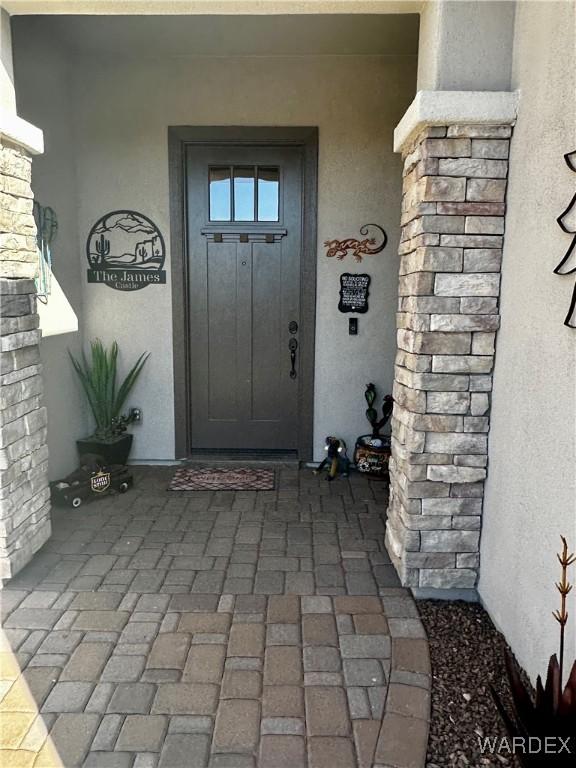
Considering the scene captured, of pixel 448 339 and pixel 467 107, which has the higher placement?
pixel 467 107

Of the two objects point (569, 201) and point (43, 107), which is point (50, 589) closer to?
point (569, 201)

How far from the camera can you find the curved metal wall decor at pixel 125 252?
4.08 m

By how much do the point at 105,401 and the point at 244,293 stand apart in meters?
1.30

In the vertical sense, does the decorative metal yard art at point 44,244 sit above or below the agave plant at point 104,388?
above

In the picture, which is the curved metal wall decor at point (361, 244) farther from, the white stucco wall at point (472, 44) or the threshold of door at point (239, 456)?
the white stucco wall at point (472, 44)

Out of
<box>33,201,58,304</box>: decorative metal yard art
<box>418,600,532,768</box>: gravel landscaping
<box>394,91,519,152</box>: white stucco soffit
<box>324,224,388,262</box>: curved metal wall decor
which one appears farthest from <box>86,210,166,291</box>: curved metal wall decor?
<box>418,600,532,768</box>: gravel landscaping

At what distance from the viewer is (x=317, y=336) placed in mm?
4141

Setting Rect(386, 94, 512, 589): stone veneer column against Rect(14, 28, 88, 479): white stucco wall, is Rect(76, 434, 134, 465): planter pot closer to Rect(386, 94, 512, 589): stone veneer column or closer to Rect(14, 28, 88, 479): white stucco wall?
Rect(14, 28, 88, 479): white stucco wall

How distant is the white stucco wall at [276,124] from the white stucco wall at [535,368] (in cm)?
186

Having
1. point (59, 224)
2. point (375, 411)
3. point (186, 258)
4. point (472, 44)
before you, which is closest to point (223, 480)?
point (375, 411)

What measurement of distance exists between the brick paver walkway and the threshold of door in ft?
3.31

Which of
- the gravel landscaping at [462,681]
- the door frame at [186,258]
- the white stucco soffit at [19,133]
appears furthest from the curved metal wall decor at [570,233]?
the door frame at [186,258]

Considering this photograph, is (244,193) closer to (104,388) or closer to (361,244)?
(361,244)

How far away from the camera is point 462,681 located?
6.43 ft
